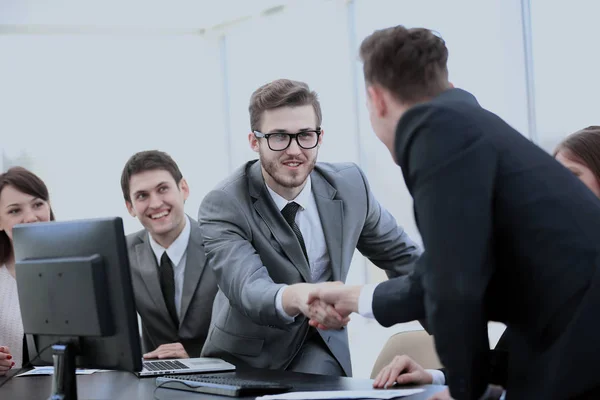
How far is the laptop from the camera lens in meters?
2.80

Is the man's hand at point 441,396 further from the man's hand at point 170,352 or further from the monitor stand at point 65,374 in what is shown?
the man's hand at point 170,352

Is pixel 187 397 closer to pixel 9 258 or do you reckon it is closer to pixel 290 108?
pixel 290 108

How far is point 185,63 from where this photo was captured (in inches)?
352

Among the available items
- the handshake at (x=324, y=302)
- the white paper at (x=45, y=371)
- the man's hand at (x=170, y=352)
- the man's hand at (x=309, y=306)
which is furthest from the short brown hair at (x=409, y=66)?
the man's hand at (x=170, y=352)

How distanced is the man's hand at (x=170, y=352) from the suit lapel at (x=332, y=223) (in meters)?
0.81

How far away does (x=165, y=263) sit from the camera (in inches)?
156

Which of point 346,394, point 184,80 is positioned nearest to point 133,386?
point 346,394

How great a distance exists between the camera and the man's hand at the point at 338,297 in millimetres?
2373

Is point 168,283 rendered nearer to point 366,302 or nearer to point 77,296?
point 77,296

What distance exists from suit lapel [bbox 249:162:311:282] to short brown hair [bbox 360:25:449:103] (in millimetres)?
1351

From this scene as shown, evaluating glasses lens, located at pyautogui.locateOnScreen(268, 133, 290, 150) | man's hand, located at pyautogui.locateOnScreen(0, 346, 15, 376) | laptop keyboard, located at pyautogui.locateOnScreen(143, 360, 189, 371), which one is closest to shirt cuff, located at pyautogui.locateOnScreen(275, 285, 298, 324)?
laptop keyboard, located at pyautogui.locateOnScreen(143, 360, 189, 371)

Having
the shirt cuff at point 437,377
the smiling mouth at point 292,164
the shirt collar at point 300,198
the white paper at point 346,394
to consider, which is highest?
the smiling mouth at point 292,164

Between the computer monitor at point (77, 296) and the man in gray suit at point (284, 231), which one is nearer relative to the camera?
the computer monitor at point (77, 296)

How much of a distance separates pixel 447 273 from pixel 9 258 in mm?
2948
